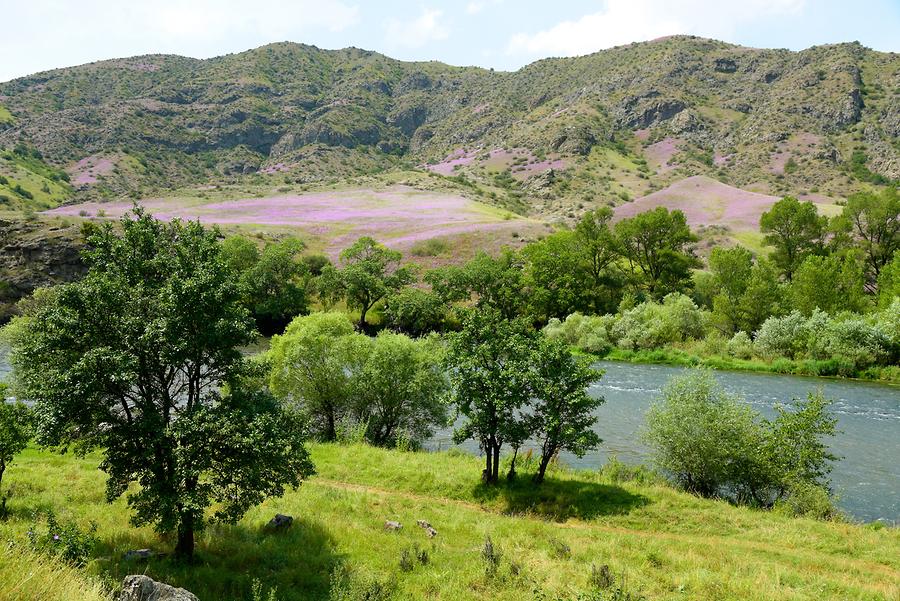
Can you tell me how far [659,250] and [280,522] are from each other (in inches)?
2737

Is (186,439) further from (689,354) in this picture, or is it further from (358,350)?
(689,354)

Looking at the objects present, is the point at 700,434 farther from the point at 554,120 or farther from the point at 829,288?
the point at 554,120

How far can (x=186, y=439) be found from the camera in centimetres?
1475

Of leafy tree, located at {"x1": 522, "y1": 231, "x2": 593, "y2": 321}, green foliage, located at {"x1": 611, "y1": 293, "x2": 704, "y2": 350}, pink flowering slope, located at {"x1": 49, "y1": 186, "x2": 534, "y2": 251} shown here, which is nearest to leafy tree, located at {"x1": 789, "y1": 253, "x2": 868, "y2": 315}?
green foliage, located at {"x1": 611, "y1": 293, "x2": 704, "y2": 350}

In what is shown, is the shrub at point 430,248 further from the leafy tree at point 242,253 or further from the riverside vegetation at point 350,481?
the riverside vegetation at point 350,481

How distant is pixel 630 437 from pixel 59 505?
97.2 feet

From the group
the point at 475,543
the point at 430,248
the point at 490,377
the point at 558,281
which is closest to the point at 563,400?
the point at 490,377

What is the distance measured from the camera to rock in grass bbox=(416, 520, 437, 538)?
19925 millimetres

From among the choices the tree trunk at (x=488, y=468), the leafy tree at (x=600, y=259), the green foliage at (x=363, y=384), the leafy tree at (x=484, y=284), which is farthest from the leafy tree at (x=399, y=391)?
the leafy tree at (x=600, y=259)

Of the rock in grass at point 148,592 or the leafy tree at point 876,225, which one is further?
the leafy tree at point 876,225

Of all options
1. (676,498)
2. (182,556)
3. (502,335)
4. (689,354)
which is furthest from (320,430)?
(689,354)

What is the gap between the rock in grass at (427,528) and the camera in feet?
65.4

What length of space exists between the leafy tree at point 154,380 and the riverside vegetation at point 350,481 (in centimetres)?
6

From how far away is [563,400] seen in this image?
24281mm
